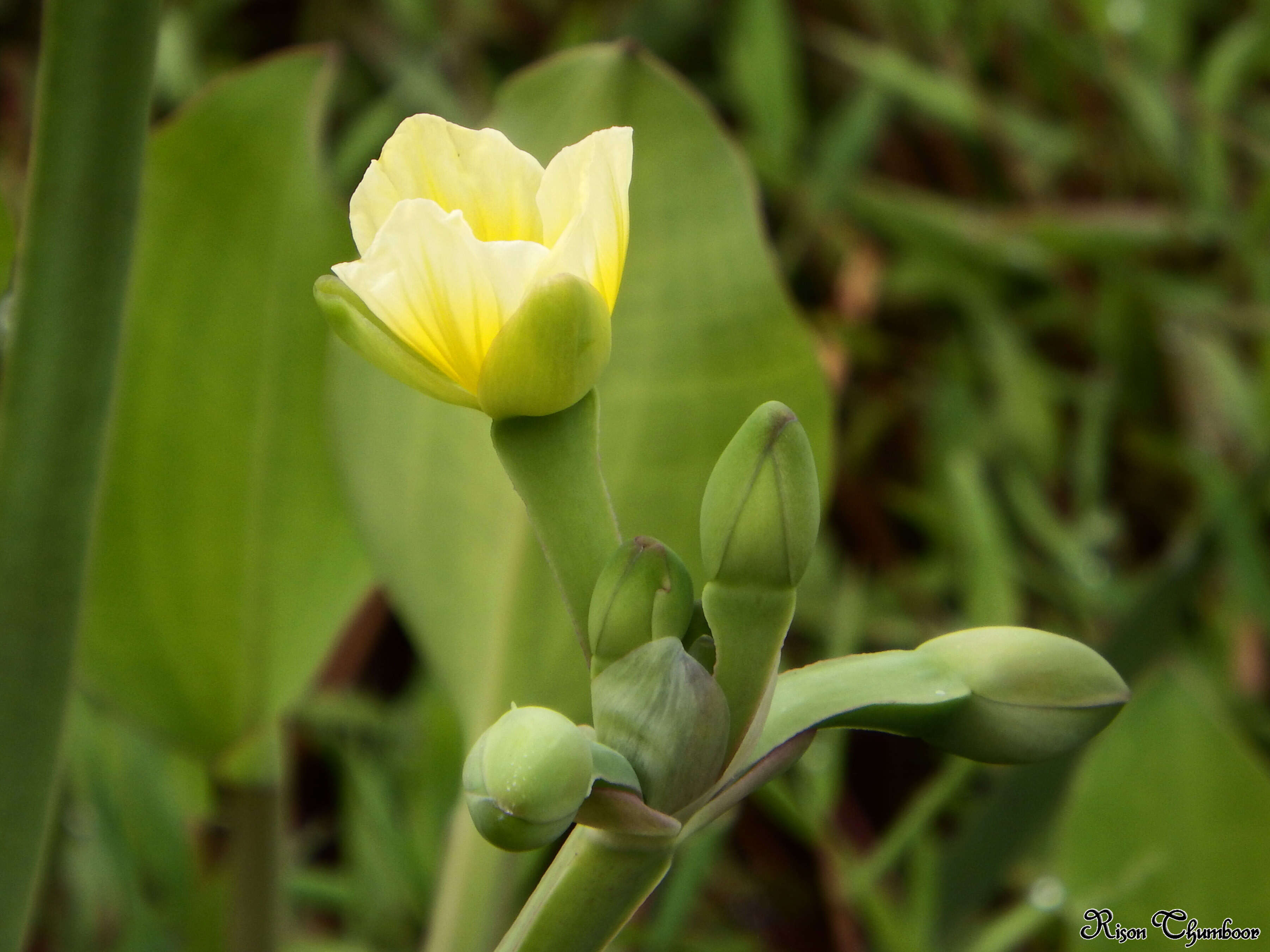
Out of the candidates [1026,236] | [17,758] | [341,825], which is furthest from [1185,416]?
[17,758]

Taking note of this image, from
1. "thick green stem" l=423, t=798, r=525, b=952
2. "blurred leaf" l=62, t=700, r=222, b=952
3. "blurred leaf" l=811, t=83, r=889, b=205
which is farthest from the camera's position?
"blurred leaf" l=811, t=83, r=889, b=205

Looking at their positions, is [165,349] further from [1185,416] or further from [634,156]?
[1185,416]

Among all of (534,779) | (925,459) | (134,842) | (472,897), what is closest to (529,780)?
(534,779)

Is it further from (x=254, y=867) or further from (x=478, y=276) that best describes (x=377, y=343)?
(x=254, y=867)

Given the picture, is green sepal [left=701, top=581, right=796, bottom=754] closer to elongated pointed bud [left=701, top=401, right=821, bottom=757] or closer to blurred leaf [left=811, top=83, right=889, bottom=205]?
elongated pointed bud [left=701, top=401, right=821, bottom=757]

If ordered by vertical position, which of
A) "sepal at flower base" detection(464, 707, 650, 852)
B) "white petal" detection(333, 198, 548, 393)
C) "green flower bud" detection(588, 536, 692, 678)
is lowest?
"sepal at flower base" detection(464, 707, 650, 852)

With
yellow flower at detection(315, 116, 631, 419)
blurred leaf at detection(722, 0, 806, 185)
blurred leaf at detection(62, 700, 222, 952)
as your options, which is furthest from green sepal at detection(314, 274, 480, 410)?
blurred leaf at detection(722, 0, 806, 185)

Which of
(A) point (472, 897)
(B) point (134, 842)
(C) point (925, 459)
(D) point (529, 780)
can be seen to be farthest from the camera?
(C) point (925, 459)
